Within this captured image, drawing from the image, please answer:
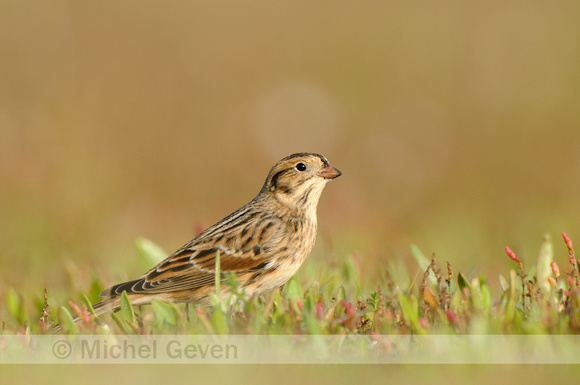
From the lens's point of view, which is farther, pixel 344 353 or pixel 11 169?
pixel 11 169

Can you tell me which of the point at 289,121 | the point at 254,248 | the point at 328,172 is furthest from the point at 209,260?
the point at 289,121

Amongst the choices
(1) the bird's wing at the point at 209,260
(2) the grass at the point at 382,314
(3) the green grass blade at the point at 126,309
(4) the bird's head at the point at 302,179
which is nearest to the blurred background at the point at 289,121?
(4) the bird's head at the point at 302,179

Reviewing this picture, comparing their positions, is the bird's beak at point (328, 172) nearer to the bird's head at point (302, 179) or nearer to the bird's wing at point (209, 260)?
the bird's head at point (302, 179)

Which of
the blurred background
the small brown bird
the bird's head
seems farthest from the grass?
the blurred background

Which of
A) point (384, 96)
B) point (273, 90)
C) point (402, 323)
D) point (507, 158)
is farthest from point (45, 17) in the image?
point (402, 323)

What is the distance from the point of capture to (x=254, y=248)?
6.41 metres

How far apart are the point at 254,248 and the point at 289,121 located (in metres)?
8.35

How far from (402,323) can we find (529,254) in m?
4.77

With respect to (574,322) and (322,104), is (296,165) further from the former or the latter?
(322,104)

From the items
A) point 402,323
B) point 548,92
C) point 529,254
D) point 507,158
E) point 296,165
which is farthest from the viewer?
point 548,92

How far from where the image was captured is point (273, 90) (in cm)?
1569

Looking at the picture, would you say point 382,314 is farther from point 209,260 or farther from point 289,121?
point 289,121

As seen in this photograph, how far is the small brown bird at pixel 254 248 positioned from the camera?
6.14m

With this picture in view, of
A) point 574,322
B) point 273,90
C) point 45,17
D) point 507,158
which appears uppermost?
point 45,17
